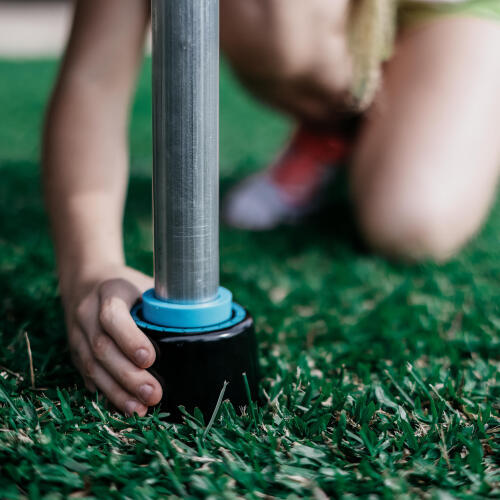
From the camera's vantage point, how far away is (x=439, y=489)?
0.75 meters

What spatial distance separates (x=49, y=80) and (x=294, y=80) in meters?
3.60

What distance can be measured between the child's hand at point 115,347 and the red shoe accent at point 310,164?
1.15m

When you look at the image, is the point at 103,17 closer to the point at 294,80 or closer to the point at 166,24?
the point at 166,24

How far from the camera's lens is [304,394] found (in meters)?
0.95

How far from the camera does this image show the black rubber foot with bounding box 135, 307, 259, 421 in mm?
826

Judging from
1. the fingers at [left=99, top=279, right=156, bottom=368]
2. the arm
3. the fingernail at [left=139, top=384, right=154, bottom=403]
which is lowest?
the fingernail at [left=139, top=384, right=154, bottom=403]

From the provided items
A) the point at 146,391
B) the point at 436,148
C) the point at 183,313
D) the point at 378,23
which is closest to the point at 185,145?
the point at 183,313

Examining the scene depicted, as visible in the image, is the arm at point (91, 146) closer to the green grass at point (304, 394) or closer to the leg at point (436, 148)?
the green grass at point (304, 394)

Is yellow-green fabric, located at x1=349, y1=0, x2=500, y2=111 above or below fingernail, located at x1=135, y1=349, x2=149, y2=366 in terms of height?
above

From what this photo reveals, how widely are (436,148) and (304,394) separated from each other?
3.03 feet

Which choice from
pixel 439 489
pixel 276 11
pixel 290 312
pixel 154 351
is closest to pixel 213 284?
pixel 154 351

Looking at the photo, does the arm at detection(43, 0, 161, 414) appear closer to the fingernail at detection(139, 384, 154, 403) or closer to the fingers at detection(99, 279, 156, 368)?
the fingers at detection(99, 279, 156, 368)

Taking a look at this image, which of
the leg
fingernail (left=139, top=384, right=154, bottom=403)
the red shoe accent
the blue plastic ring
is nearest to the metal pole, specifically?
the blue plastic ring

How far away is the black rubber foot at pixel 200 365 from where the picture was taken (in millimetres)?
826
